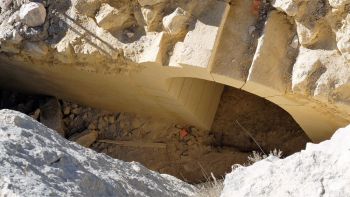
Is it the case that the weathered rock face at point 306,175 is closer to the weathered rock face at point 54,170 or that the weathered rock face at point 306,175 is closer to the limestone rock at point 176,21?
the weathered rock face at point 54,170

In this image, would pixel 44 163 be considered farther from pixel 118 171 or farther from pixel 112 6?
pixel 112 6

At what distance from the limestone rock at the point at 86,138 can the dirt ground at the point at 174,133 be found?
0.01 m

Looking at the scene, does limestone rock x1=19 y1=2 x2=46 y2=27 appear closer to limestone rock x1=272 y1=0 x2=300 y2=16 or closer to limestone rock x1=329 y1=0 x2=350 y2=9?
limestone rock x1=272 y1=0 x2=300 y2=16

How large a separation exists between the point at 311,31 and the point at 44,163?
2660 mm

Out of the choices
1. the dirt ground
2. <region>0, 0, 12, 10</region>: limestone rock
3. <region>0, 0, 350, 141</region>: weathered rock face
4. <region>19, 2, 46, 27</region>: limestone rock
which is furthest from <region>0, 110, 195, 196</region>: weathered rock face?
the dirt ground

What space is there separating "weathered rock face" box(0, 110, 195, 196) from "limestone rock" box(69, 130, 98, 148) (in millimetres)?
2752

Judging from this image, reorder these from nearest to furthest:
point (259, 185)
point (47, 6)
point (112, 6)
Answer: point (259, 185) < point (112, 6) < point (47, 6)

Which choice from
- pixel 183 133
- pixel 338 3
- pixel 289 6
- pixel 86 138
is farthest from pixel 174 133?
pixel 338 3

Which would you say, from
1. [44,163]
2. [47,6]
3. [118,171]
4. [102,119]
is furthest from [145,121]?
[44,163]

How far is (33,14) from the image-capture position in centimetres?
576

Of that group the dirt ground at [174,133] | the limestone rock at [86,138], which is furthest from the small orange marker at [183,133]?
the limestone rock at [86,138]

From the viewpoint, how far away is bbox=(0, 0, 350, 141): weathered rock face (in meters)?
4.88

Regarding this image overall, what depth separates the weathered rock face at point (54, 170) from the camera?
307 centimetres

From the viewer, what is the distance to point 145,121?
7039mm
